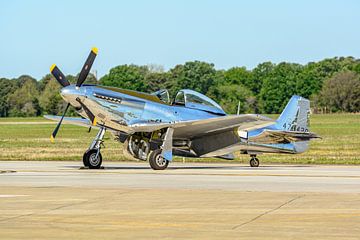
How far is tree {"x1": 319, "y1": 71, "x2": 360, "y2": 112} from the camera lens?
13700cm

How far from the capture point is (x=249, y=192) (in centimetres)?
1650

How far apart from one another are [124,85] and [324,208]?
109m

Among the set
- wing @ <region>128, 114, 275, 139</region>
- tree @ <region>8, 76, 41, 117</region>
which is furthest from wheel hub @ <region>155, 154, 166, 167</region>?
tree @ <region>8, 76, 41, 117</region>

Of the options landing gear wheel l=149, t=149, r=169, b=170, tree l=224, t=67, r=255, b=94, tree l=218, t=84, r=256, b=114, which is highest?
tree l=224, t=67, r=255, b=94

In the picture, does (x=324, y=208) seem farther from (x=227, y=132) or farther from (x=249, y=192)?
(x=227, y=132)

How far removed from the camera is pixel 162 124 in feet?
81.5

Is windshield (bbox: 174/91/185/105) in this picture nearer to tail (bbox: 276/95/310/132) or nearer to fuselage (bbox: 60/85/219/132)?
fuselage (bbox: 60/85/219/132)

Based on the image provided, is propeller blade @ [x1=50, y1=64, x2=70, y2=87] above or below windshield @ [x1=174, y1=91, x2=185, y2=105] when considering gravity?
above

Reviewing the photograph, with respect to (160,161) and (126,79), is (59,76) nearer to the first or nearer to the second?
(160,161)

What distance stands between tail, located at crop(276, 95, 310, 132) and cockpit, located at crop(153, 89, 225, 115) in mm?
2736

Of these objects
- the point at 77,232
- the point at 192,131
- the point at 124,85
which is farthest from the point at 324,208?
the point at 124,85

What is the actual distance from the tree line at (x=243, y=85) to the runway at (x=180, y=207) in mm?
92265

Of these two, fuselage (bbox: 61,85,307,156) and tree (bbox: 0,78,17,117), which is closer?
fuselage (bbox: 61,85,307,156)

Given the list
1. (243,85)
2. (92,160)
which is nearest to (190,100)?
(92,160)
